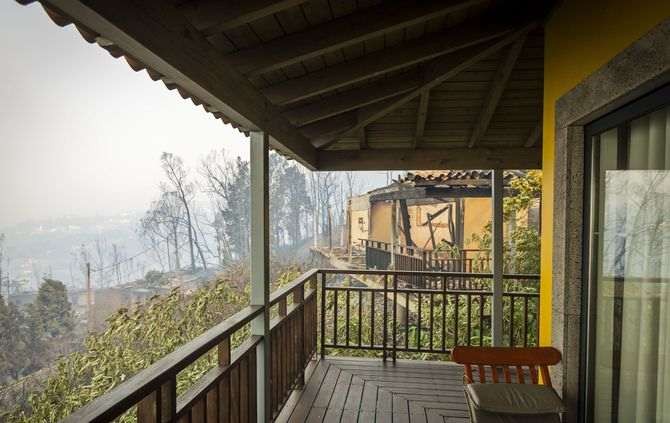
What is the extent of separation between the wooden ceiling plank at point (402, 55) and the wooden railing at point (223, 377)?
1.59 m

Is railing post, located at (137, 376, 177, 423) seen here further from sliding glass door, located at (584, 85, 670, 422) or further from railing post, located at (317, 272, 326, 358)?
railing post, located at (317, 272, 326, 358)

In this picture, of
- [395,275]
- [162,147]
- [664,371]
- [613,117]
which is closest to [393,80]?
[613,117]

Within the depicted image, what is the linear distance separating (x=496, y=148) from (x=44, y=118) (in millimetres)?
4311

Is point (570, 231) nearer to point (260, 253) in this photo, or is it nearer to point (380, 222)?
point (260, 253)

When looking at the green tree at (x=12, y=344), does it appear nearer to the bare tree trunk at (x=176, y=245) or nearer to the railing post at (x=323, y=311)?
the bare tree trunk at (x=176, y=245)

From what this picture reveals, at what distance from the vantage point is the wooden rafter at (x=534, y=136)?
4312 millimetres

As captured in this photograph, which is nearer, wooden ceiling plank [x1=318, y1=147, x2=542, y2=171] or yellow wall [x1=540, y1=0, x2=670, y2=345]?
yellow wall [x1=540, y1=0, x2=670, y2=345]

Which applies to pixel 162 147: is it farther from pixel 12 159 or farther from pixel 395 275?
pixel 395 275

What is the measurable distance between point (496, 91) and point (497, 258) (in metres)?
2.00

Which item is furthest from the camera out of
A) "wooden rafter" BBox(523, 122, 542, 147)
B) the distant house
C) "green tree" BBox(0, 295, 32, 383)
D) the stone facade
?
the distant house

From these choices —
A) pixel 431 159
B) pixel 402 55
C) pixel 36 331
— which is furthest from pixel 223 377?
pixel 431 159

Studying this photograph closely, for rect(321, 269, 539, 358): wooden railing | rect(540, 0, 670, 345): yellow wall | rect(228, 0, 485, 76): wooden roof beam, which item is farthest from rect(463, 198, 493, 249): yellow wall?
rect(228, 0, 485, 76): wooden roof beam

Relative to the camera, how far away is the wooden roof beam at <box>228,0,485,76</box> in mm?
2100

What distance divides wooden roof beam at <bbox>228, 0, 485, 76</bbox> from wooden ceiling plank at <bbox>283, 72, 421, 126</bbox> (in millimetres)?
1188
